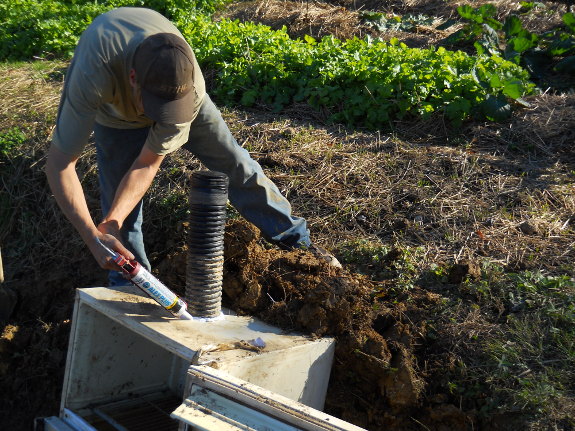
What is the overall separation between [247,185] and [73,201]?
1114 mm

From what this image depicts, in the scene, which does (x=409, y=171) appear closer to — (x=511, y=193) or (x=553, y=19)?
(x=511, y=193)

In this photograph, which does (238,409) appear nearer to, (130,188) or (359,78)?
(130,188)

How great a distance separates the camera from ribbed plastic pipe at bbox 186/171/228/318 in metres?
2.98

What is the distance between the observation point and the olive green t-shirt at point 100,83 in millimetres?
2779

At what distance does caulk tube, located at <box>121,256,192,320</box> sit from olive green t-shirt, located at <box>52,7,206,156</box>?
51 cm

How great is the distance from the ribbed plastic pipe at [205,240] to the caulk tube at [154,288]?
0.09 meters

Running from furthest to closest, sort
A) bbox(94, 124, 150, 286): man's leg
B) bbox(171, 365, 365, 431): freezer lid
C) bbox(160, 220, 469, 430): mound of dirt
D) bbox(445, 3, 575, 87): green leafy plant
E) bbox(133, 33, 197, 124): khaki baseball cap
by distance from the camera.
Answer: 1. bbox(445, 3, 575, 87): green leafy plant
2. bbox(94, 124, 150, 286): man's leg
3. bbox(160, 220, 469, 430): mound of dirt
4. bbox(133, 33, 197, 124): khaki baseball cap
5. bbox(171, 365, 365, 431): freezer lid

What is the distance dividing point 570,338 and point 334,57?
326 centimetres

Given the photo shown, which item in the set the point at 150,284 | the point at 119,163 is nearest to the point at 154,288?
the point at 150,284

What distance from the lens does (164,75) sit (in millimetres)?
2643

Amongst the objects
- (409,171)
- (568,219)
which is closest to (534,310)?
(568,219)

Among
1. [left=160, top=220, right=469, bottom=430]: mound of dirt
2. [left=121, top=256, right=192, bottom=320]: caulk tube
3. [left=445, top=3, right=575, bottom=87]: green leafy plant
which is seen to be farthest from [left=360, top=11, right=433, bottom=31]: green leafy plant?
[left=121, top=256, right=192, bottom=320]: caulk tube

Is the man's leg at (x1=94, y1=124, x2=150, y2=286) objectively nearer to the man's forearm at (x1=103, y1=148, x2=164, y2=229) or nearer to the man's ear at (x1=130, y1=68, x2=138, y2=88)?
the man's forearm at (x1=103, y1=148, x2=164, y2=229)

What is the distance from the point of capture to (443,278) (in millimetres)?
3525
